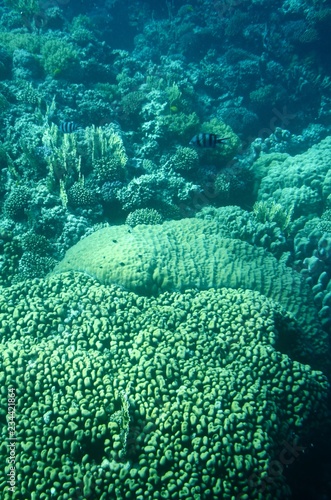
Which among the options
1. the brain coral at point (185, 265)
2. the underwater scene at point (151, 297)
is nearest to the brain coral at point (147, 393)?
the underwater scene at point (151, 297)

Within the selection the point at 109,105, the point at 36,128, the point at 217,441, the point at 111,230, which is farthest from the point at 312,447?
the point at 109,105

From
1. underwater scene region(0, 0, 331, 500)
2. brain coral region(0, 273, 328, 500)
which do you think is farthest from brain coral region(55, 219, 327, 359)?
brain coral region(0, 273, 328, 500)

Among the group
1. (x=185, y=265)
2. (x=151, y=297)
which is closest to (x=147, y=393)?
(x=151, y=297)

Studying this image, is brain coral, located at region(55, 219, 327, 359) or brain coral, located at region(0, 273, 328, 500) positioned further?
brain coral, located at region(55, 219, 327, 359)

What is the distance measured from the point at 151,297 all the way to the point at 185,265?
28.4 inches

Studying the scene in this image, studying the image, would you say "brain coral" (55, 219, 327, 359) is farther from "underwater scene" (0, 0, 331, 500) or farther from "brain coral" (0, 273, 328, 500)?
"brain coral" (0, 273, 328, 500)

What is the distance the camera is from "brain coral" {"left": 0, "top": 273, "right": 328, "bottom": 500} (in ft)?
9.02

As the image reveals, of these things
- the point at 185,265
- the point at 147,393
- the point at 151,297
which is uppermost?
the point at 185,265

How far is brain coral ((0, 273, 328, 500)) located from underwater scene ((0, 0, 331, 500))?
0.06ft

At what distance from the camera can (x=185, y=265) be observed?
15.2ft

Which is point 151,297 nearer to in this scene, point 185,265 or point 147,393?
point 185,265

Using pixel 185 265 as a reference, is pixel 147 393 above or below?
below

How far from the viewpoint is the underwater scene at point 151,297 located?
9.35ft

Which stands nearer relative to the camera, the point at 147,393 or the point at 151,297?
the point at 147,393
